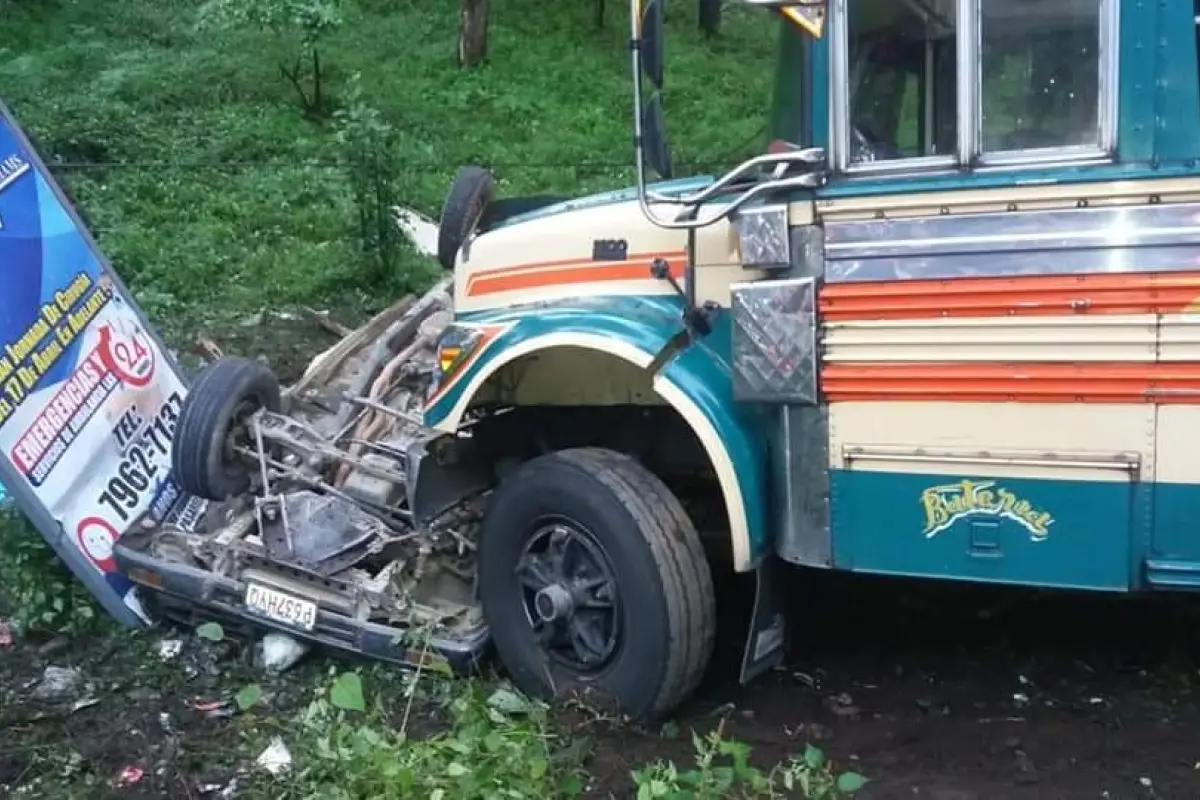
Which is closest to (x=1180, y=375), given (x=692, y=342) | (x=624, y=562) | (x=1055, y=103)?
(x=1055, y=103)

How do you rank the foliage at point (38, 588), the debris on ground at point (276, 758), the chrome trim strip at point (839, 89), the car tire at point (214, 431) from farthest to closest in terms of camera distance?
the foliage at point (38, 588) < the car tire at point (214, 431) < the debris on ground at point (276, 758) < the chrome trim strip at point (839, 89)

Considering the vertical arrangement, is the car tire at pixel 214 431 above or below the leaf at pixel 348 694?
above

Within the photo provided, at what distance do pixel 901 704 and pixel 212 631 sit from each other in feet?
8.32

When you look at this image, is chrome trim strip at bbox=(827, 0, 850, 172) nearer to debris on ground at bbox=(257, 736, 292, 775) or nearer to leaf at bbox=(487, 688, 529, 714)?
leaf at bbox=(487, 688, 529, 714)

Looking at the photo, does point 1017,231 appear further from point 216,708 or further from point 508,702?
point 216,708

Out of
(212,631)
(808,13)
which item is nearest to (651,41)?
(808,13)

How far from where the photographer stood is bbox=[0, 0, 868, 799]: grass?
4246mm

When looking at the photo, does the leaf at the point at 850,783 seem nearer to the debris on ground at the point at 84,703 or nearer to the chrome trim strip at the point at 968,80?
the chrome trim strip at the point at 968,80

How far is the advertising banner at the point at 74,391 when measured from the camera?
18.2 ft

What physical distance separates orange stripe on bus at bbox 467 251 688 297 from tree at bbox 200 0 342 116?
989 centimetres

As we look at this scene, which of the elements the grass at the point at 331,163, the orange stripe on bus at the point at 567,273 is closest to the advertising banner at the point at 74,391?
the grass at the point at 331,163

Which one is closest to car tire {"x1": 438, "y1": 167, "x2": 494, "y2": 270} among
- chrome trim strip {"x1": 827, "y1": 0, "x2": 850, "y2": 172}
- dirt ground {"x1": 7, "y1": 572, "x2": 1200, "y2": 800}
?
dirt ground {"x1": 7, "y1": 572, "x2": 1200, "y2": 800}

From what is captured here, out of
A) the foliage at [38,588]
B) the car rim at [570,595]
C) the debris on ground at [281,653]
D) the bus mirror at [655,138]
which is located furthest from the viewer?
the foliage at [38,588]

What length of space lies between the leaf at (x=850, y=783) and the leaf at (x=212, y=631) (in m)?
2.48
